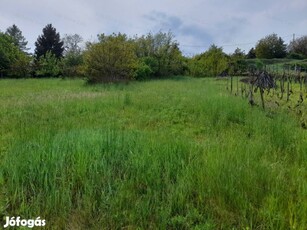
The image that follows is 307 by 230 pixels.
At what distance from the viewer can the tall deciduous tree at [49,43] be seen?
38781 millimetres

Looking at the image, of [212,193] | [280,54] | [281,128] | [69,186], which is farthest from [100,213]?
[280,54]

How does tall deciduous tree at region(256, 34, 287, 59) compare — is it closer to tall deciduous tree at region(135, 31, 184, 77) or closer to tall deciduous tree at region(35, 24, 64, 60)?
tall deciduous tree at region(135, 31, 184, 77)

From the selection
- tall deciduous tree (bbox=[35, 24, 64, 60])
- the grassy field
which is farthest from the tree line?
the grassy field

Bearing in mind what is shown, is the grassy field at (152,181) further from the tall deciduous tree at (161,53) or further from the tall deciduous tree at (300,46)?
the tall deciduous tree at (300,46)

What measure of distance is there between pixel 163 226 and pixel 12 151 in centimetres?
223

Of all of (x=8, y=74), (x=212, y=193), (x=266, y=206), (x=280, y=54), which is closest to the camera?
(x=266, y=206)

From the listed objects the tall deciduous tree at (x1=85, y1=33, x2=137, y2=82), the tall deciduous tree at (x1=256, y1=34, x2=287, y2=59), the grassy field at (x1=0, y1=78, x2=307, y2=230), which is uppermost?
the tall deciduous tree at (x1=256, y1=34, x2=287, y2=59)

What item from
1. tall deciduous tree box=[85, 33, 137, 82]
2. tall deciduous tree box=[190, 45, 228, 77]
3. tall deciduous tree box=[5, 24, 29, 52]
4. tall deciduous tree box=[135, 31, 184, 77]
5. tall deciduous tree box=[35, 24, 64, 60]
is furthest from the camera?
tall deciduous tree box=[5, 24, 29, 52]

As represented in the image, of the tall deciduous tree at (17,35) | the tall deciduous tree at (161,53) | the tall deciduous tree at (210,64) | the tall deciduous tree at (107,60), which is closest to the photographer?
the tall deciduous tree at (107,60)

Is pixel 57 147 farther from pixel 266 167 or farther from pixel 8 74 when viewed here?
pixel 8 74

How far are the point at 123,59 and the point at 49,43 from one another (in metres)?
27.1

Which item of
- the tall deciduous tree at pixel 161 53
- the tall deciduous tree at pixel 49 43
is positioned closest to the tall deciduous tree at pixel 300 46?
the tall deciduous tree at pixel 161 53

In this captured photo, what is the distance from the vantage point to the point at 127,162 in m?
3.03

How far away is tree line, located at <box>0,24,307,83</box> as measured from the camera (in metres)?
16.9
